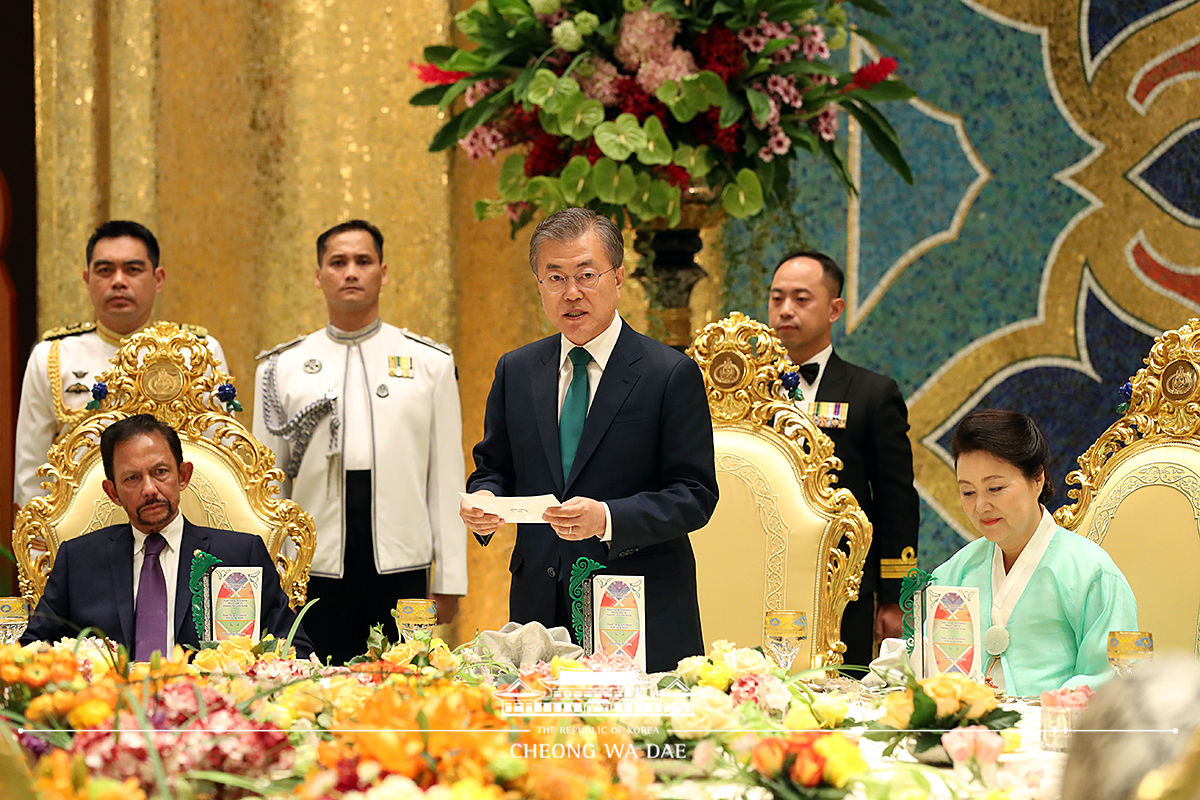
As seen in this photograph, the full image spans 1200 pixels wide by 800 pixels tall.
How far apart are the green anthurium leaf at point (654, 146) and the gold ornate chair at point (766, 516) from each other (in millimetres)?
538

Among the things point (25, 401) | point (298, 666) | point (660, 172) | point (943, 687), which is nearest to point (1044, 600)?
point (943, 687)

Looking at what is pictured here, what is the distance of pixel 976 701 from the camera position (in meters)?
1.58

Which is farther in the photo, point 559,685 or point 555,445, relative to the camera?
point 555,445

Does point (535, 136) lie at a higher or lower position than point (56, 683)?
higher

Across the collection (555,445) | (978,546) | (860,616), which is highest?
(555,445)

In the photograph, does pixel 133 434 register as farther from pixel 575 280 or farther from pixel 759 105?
pixel 759 105

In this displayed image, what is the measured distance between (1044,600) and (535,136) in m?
1.91

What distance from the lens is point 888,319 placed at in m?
4.69

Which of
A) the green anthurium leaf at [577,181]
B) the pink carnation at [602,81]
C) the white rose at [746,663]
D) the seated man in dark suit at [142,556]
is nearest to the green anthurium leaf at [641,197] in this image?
the green anthurium leaf at [577,181]

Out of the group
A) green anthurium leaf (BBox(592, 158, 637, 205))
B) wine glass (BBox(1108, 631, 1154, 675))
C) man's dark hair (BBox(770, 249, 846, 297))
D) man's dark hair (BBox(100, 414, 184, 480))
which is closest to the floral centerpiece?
green anthurium leaf (BBox(592, 158, 637, 205))

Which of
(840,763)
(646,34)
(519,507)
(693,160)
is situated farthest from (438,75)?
(840,763)

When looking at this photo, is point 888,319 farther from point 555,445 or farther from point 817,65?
point 555,445

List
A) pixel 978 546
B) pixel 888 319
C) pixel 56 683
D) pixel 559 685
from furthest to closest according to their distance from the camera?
pixel 888 319 < pixel 978 546 < pixel 559 685 < pixel 56 683

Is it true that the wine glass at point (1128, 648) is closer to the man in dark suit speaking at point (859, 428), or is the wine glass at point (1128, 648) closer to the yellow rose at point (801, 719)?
the yellow rose at point (801, 719)
